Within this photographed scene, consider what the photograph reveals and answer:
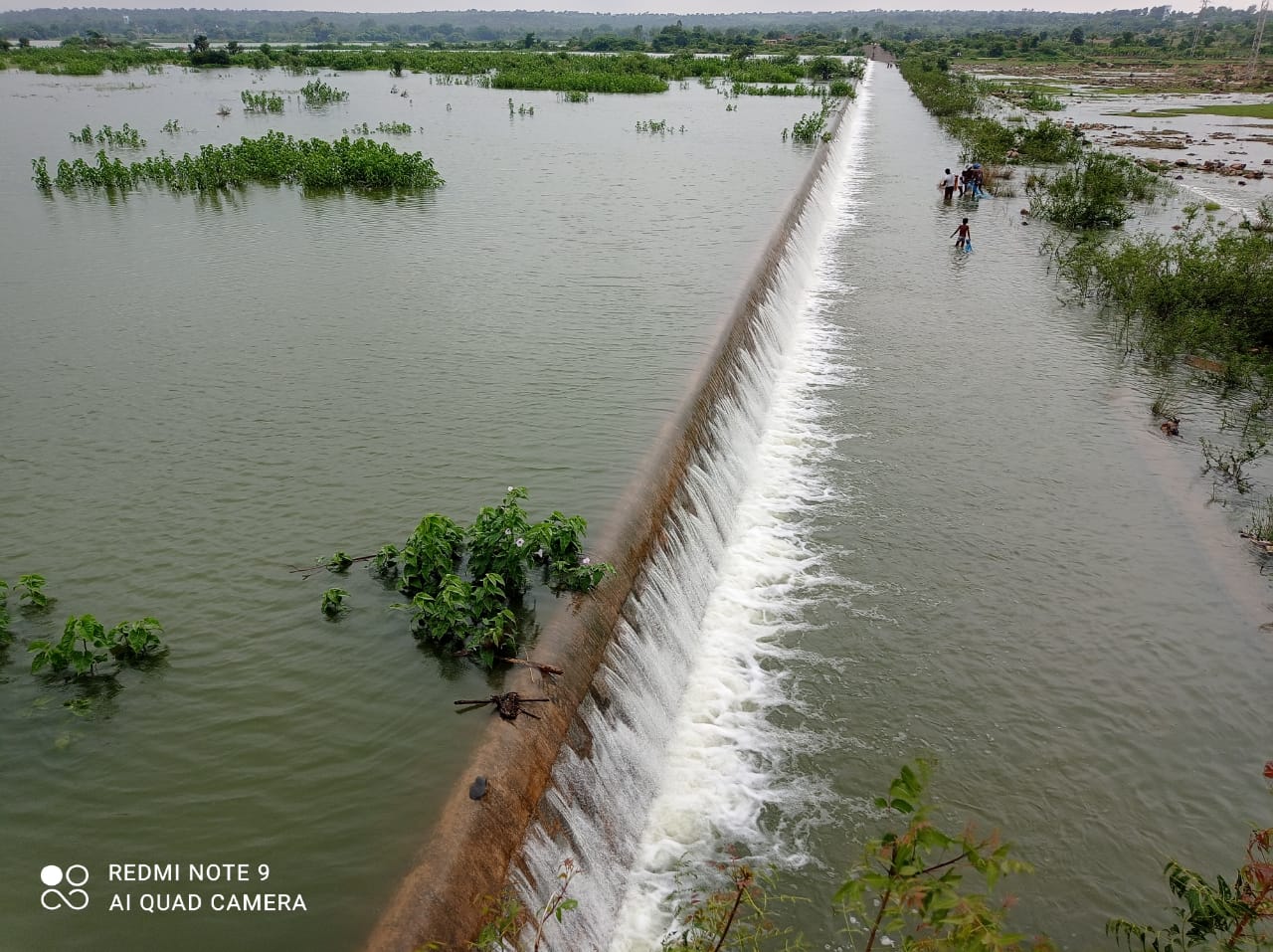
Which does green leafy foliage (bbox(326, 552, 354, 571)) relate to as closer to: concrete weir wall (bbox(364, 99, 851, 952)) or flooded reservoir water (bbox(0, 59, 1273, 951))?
flooded reservoir water (bbox(0, 59, 1273, 951))

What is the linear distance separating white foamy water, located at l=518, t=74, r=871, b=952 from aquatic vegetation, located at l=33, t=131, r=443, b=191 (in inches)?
645

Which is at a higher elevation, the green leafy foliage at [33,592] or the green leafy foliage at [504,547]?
the green leafy foliage at [504,547]

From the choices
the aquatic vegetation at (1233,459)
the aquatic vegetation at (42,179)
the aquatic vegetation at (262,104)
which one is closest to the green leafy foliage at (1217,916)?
the aquatic vegetation at (1233,459)

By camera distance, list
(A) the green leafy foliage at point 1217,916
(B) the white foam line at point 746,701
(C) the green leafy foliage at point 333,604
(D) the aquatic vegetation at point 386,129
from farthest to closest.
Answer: (D) the aquatic vegetation at point 386,129 < (C) the green leafy foliage at point 333,604 < (B) the white foam line at point 746,701 < (A) the green leafy foliage at point 1217,916

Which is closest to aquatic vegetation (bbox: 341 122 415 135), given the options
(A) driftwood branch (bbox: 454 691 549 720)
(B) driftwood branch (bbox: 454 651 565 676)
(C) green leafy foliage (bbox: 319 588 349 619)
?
(C) green leafy foliage (bbox: 319 588 349 619)

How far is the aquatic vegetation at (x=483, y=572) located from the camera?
698 cm

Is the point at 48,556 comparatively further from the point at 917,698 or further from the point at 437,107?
the point at 437,107

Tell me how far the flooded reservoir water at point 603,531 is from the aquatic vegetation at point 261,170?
4744mm

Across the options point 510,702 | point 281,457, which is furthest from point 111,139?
point 510,702

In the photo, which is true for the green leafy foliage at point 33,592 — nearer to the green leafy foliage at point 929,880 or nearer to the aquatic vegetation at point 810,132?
the green leafy foliage at point 929,880

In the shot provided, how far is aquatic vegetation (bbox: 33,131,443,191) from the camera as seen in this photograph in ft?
Result: 78.6

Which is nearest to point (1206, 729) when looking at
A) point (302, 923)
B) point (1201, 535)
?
point (1201, 535)

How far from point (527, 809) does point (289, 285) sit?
1333cm

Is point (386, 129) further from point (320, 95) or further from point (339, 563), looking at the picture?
point (339, 563)
